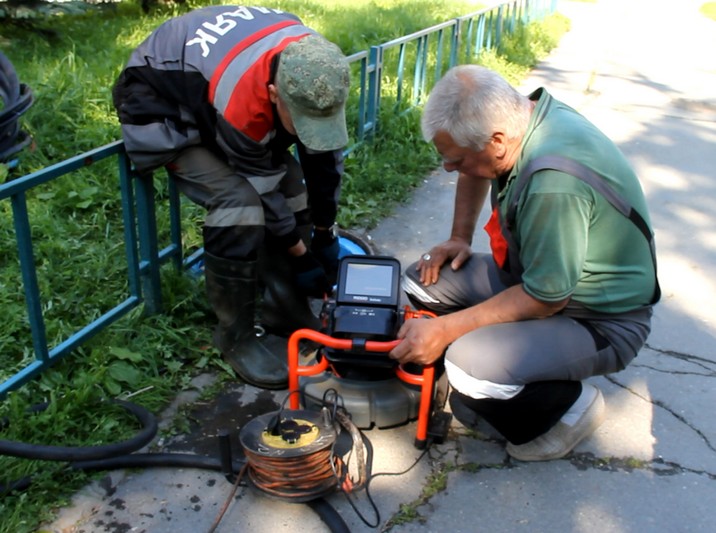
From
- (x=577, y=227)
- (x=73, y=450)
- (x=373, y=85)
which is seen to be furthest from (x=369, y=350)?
(x=373, y=85)

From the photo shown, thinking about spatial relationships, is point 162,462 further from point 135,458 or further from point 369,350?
point 369,350

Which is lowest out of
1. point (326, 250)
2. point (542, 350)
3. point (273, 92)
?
point (326, 250)

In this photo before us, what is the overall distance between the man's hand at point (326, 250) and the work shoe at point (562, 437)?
47.7 inches

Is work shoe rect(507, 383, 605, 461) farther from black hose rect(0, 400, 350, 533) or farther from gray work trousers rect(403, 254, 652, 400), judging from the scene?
black hose rect(0, 400, 350, 533)

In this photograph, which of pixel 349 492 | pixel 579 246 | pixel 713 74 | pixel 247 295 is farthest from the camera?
pixel 713 74

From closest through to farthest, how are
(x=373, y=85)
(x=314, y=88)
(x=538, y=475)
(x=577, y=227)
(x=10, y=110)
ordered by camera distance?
1. (x=577, y=227)
2. (x=314, y=88)
3. (x=538, y=475)
4. (x=10, y=110)
5. (x=373, y=85)

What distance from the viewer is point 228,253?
297 cm

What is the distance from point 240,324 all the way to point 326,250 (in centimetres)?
62

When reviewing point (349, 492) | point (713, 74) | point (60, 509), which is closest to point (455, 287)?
point (349, 492)

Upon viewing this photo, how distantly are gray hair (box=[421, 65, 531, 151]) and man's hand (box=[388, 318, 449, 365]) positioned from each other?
62 centimetres

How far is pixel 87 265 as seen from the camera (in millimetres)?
3705

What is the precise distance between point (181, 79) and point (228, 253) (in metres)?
0.69

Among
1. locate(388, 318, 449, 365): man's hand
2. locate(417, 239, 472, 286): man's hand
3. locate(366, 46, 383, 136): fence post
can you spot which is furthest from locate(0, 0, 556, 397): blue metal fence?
locate(388, 318, 449, 365): man's hand

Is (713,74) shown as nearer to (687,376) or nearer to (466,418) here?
(687,376)
